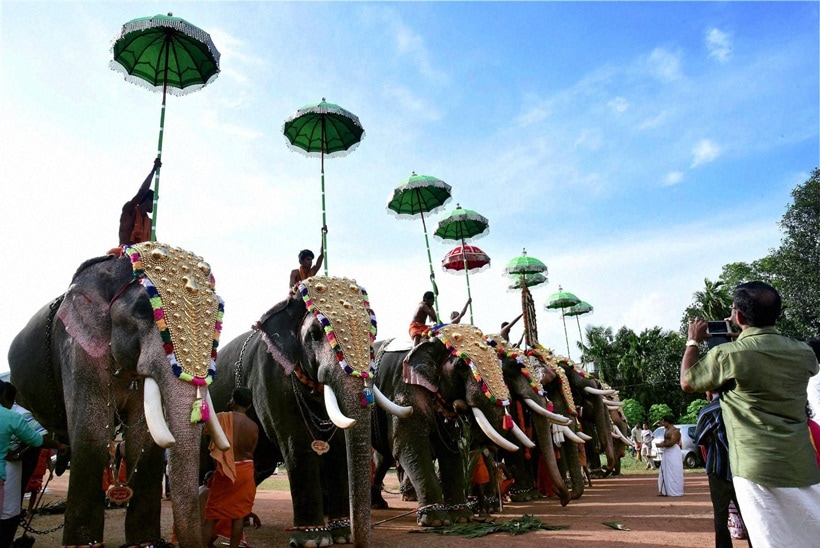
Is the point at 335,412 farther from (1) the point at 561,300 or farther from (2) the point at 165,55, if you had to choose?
(1) the point at 561,300

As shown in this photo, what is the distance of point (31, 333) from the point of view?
617 centimetres

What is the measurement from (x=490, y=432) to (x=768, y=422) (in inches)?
191

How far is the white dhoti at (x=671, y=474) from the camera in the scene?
476 inches

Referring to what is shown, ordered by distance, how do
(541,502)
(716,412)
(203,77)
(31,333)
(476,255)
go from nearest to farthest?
(716,412) → (31,333) → (203,77) → (541,502) → (476,255)

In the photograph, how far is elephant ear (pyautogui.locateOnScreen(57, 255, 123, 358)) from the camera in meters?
5.08

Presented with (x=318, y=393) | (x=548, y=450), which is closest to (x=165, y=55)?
(x=318, y=393)

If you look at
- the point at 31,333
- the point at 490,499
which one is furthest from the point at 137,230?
the point at 490,499

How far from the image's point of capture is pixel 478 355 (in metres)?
8.76

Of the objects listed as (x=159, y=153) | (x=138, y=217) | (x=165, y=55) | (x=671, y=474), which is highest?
(x=165, y=55)

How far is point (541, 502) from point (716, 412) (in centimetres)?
763

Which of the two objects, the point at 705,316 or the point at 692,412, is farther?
the point at 705,316

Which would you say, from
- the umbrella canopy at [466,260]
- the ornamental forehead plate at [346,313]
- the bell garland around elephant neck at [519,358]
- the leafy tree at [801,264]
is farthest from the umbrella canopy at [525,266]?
the leafy tree at [801,264]

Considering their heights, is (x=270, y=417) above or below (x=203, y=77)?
below

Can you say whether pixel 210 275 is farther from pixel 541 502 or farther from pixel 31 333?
pixel 541 502
